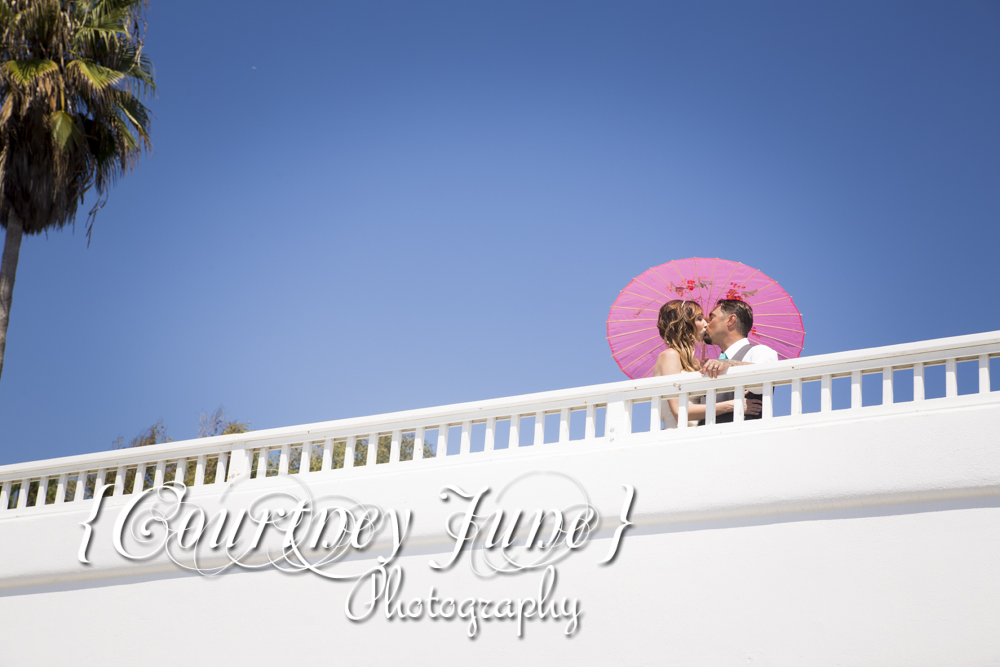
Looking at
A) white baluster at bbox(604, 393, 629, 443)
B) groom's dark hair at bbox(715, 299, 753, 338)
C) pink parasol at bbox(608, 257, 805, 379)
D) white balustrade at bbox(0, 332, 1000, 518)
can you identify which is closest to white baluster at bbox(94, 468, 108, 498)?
white balustrade at bbox(0, 332, 1000, 518)

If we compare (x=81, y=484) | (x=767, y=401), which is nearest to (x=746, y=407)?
(x=767, y=401)

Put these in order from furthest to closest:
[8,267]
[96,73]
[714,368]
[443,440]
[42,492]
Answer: [96,73] → [8,267] → [42,492] → [443,440] → [714,368]

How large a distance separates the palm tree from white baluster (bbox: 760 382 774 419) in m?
9.03

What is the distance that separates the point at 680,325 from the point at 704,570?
2.04m

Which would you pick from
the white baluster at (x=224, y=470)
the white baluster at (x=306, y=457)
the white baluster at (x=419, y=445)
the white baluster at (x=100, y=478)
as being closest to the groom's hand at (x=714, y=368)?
the white baluster at (x=419, y=445)

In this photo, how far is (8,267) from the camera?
10.8 m

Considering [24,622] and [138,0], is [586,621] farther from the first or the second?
[138,0]

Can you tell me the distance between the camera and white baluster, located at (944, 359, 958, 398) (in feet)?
15.1

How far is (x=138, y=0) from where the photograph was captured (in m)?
11.8

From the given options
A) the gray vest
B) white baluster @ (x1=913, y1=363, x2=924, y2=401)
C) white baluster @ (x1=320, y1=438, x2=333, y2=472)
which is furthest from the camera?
white baluster @ (x1=320, y1=438, x2=333, y2=472)

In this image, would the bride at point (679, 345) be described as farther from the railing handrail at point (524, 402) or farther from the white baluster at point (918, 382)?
the white baluster at point (918, 382)

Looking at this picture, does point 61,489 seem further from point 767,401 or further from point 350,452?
point 767,401

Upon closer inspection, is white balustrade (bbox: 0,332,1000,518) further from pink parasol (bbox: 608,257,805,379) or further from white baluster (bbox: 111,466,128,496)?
pink parasol (bbox: 608,257,805,379)

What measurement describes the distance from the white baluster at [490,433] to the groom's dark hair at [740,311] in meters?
1.89
